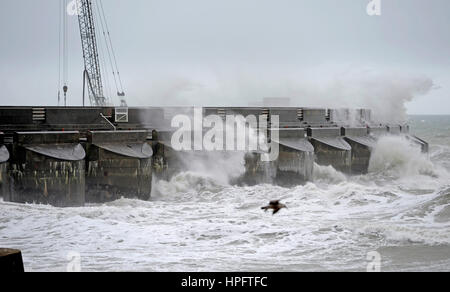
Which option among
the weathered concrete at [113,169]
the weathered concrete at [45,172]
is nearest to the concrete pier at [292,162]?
the weathered concrete at [113,169]

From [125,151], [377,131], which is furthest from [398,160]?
[125,151]

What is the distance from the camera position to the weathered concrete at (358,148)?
77.4 feet

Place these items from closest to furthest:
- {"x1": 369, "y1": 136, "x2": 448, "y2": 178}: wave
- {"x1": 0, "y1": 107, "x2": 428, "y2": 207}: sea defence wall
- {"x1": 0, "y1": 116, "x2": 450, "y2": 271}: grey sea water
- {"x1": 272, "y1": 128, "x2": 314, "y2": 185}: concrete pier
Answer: {"x1": 0, "y1": 116, "x2": 450, "y2": 271}: grey sea water
{"x1": 0, "y1": 107, "x2": 428, "y2": 207}: sea defence wall
{"x1": 272, "y1": 128, "x2": 314, "y2": 185}: concrete pier
{"x1": 369, "y1": 136, "x2": 448, "y2": 178}: wave

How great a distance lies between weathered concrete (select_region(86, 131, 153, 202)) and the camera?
54.0 ft

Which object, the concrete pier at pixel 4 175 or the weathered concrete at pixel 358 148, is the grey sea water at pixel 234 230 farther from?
the weathered concrete at pixel 358 148

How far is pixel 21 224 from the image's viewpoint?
12.9 m

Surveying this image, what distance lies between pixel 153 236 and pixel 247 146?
8.10 meters

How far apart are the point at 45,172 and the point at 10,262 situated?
30.7 ft

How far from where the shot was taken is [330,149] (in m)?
21.9

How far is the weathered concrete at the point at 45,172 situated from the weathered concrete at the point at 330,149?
868 centimetres

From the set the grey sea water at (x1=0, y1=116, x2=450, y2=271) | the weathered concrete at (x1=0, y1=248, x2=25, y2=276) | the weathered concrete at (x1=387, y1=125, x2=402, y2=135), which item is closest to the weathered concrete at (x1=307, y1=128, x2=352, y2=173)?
the grey sea water at (x1=0, y1=116, x2=450, y2=271)

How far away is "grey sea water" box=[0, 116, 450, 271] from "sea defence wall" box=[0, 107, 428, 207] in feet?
1.94

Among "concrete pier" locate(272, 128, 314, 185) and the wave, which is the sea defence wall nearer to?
"concrete pier" locate(272, 128, 314, 185)

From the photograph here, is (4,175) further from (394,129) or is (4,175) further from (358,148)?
(394,129)
